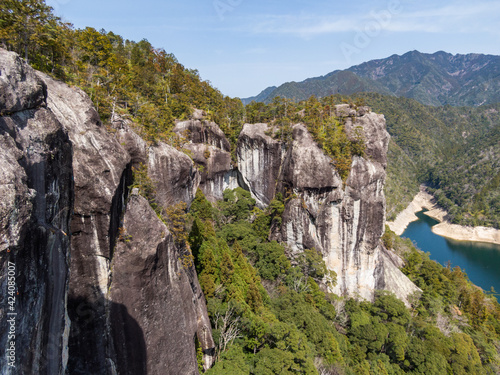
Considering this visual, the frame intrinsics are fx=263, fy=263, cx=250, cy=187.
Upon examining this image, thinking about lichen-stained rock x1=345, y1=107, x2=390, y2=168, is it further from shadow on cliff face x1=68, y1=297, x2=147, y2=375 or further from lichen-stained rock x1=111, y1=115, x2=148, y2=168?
shadow on cliff face x1=68, y1=297, x2=147, y2=375

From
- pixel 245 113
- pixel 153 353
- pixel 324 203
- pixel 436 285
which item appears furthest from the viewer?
pixel 245 113

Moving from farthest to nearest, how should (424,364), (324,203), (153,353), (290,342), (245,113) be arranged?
(245,113), (324,203), (424,364), (290,342), (153,353)

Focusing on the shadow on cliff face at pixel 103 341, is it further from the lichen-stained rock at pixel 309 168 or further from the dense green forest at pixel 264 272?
the lichen-stained rock at pixel 309 168

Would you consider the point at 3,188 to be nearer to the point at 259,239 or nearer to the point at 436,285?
the point at 259,239

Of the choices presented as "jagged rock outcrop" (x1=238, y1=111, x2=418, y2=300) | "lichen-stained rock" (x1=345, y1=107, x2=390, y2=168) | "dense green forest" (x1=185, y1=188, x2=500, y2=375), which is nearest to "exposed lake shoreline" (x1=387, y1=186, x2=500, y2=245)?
"dense green forest" (x1=185, y1=188, x2=500, y2=375)

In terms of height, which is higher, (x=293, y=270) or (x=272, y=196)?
(x=272, y=196)

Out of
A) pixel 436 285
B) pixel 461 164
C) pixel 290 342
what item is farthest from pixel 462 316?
pixel 461 164

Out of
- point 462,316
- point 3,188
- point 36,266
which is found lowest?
point 462,316
